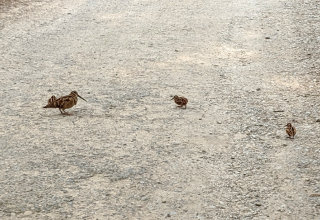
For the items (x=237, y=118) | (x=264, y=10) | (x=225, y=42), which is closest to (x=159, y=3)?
Answer: (x=264, y=10)

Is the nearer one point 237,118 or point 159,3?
point 237,118

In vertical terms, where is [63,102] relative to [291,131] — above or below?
below

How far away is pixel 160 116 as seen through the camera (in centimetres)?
819

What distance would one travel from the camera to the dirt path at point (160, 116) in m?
6.11

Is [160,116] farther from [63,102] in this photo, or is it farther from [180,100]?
[63,102]

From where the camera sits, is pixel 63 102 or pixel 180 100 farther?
pixel 180 100

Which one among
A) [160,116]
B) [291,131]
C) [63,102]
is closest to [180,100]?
[160,116]

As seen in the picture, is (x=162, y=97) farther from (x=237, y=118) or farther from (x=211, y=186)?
(x=211, y=186)

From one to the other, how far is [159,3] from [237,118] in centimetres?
728

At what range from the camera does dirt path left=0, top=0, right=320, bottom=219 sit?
611cm

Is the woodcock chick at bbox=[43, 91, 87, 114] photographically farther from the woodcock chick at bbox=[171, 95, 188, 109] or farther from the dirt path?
the woodcock chick at bbox=[171, 95, 188, 109]

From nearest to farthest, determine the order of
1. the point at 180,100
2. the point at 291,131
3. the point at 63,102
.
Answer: the point at 291,131 → the point at 63,102 → the point at 180,100

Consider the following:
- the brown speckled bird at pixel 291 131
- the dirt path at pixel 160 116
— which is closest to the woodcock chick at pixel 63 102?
the dirt path at pixel 160 116

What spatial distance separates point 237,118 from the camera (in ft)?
26.5
